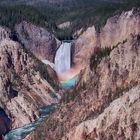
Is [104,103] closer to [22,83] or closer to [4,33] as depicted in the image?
[22,83]

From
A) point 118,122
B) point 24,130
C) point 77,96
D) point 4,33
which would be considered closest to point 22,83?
point 4,33

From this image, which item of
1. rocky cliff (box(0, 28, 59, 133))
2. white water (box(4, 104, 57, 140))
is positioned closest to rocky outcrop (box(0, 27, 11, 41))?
rocky cliff (box(0, 28, 59, 133))

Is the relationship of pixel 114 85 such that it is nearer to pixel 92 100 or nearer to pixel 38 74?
pixel 92 100

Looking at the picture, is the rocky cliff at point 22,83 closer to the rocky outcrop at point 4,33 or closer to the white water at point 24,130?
the rocky outcrop at point 4,33

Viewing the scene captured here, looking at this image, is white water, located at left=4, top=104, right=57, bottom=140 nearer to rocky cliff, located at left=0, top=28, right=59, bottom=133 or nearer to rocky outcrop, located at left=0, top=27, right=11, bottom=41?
rocky cliff, located at left=0, top=28, right=59, bottom=133

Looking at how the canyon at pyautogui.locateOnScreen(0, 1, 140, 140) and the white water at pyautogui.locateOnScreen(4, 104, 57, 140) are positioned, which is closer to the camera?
the canyon at pyautogui.locateOnScreen(0, 1, 140, 140)

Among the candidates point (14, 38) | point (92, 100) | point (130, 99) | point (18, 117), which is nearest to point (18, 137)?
point (18, 117)
